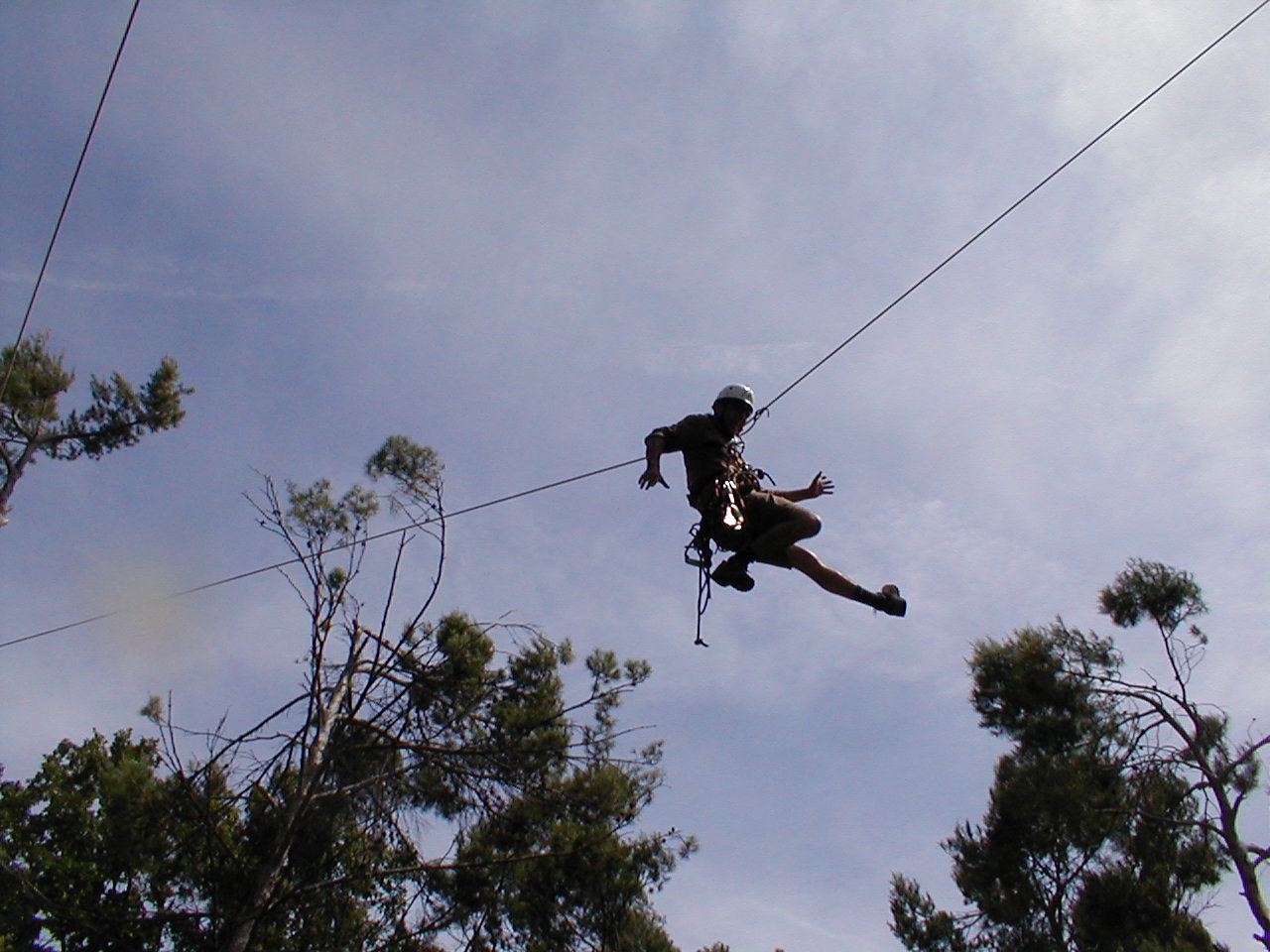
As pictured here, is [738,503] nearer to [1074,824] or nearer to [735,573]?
[735,573]

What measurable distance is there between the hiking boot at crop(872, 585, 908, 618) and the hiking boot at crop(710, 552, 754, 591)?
0.72 metres

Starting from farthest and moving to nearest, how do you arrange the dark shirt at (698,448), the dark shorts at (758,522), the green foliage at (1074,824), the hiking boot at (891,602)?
1. the green foliage at (1074,824)
2. the dark shirt at (698,448)
3. the dark shorts at (758,522)
4. the hiking boot at (891,602)

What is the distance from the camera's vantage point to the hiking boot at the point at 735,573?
4945 millimetres

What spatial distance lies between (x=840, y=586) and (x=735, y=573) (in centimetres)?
61

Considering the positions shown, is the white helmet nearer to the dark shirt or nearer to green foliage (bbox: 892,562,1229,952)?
the dark shirt

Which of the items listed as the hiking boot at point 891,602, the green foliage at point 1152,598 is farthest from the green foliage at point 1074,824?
the hiking boot at point 891,602

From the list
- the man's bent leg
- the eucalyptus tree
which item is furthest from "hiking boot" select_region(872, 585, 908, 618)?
the eucalyptus tree

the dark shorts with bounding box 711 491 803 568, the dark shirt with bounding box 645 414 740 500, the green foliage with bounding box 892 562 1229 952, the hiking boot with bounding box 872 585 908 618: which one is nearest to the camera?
the hiking boot with bounding box 872 585 908 618

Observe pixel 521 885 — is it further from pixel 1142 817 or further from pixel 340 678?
pixel 1142 817

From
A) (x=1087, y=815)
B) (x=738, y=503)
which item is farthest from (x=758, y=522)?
(x=1087, y=815)

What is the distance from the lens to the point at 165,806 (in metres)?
7.66

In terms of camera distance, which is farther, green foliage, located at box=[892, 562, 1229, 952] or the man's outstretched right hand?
green foliage, located at box=[892, 562, 1229, 952]

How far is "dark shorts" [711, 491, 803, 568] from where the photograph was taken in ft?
15.7

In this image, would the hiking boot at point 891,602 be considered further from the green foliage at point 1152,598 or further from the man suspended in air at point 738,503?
the green foliage at point 1152,598
